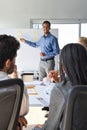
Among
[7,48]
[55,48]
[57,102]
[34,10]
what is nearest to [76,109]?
[57,102]

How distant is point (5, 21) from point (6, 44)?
19.3 ft

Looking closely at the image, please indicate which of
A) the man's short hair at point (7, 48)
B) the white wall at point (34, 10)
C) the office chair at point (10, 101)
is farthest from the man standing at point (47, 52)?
the office chair at point (10, 101)

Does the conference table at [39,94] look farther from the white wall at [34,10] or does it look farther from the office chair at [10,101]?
the white wall at [34,10]

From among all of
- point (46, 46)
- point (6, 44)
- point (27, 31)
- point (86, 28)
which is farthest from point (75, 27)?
point (6, 44)

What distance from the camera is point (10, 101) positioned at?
132 centimetres

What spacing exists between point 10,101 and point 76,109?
13.5 inches

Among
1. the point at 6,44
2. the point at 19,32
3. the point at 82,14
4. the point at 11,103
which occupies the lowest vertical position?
the point at 11,103

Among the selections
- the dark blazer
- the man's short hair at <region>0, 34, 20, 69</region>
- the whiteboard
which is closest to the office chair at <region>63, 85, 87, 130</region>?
the dark blazer

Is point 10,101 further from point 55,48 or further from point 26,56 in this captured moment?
point 26,56

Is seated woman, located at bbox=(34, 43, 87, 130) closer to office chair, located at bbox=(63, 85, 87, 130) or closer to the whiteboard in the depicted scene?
office chair, located at bbox=(63, 85, 87, 130)

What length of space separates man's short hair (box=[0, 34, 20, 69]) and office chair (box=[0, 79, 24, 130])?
36 cm

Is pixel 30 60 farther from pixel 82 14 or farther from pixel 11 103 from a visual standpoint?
pixel 11 103

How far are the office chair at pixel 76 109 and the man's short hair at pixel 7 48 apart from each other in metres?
0.55

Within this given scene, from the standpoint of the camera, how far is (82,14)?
7441mm
